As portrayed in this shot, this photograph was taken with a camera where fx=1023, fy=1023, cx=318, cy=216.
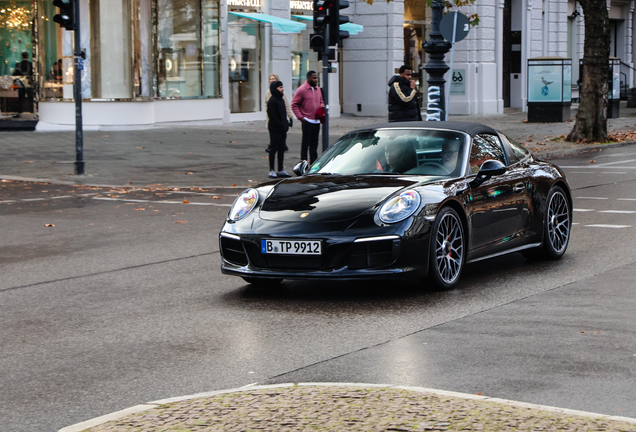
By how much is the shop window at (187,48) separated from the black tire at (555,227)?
72.7 ft

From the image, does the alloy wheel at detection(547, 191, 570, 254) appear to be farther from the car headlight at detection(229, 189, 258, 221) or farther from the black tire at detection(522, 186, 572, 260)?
the car headlight at detection(229, 189, 258, 221)

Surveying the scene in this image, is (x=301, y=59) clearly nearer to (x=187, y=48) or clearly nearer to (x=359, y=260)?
(x=187, y=48)

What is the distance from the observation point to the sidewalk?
17347 millimetres

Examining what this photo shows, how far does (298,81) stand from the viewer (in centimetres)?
3569

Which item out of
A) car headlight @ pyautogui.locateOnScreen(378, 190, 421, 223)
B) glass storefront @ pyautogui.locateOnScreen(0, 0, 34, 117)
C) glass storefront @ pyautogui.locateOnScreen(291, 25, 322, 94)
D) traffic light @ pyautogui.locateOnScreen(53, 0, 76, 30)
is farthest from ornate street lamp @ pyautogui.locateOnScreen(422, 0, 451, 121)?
glass storefront @ pyautogui.locateOnScreen(291, 25, 322, 94)

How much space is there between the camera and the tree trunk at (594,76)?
79.9 ft

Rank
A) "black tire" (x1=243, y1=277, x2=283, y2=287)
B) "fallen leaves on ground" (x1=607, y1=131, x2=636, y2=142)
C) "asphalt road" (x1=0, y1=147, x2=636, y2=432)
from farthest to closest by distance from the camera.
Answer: "fallen leaves on ground" (x1=607, y1=131, x2=636, y2=142) → "black tire" (x1=243, y1=277, x2=283, y2=287) → "asphalt road" (x1=0, y1=147, x2=636, y2=432)

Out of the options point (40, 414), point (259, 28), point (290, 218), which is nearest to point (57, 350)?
point (40, 414)

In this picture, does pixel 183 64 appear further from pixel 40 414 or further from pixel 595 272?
pixel 40 414

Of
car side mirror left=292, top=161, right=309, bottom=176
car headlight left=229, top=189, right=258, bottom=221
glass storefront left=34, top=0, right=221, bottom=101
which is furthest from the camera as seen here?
glass storefront left=34, top=0, right=221, bottom=101

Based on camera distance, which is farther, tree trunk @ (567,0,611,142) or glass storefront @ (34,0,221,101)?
glass storefront @ (34,0,221,101)

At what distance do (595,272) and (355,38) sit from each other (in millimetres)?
29829

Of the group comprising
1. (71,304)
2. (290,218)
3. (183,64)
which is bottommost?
(71,304)

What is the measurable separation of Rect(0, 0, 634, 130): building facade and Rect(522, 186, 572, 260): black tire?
2089 cm
